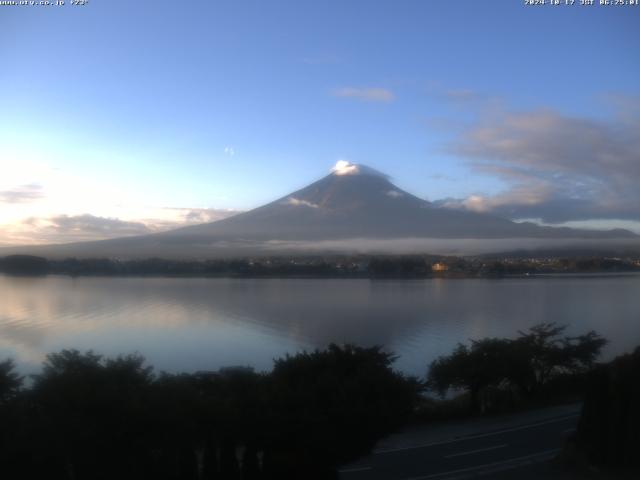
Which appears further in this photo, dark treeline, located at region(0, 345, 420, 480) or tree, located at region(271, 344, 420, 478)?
tree, located at region(271, 344, 420, 478)

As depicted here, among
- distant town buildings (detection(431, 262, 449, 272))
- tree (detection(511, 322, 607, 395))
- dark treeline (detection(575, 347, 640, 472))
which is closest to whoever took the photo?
dark treeline (detection(575, 347, 640, 472))

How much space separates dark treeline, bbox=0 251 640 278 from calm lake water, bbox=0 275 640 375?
76cm

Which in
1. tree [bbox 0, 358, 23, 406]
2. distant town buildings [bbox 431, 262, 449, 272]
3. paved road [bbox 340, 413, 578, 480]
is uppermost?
distant town buildings [bbox 431, 262, 449, 272]

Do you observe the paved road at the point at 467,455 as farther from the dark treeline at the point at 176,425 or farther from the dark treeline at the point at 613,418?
the dark treeline at the point at 176,425

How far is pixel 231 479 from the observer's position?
228 inches

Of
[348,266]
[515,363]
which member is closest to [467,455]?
[515,363]

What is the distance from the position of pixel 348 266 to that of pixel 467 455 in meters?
24.3

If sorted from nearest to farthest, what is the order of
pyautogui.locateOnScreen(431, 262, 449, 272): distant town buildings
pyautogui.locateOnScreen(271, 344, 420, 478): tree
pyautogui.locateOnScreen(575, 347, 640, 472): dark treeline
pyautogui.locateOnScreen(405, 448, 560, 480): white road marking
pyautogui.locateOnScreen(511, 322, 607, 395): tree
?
pyautogui.locateOnScreen(271, 344, 420, 478): tree, pyautogui.locateOnScreen(575, 347, 640, 472): dark treeline, pyautogui.locateOnScreen(405, 448, 560, 480): white road marking, pyautogui.locateOnScreen(511, 322, 607, 395): tree, pyautogui.locateOnScreen(431, 262, 449, 272): distant town buildings

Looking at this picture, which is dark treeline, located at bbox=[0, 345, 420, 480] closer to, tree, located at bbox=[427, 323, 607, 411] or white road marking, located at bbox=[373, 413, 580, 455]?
white road marking, located at bbox=[373, 413, 580, 455]

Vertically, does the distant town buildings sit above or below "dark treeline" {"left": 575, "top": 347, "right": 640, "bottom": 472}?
above

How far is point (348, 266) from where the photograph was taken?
3244cm

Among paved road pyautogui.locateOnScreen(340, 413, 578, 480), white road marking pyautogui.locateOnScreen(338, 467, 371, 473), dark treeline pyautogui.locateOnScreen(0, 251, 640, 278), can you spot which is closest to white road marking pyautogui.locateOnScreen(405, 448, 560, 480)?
paved road pyautogui.locateOnScreen(340, 413, 578, 480)

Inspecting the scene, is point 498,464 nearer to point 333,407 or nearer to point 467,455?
point 467,455

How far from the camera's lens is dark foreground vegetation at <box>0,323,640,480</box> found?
17.2 feet
